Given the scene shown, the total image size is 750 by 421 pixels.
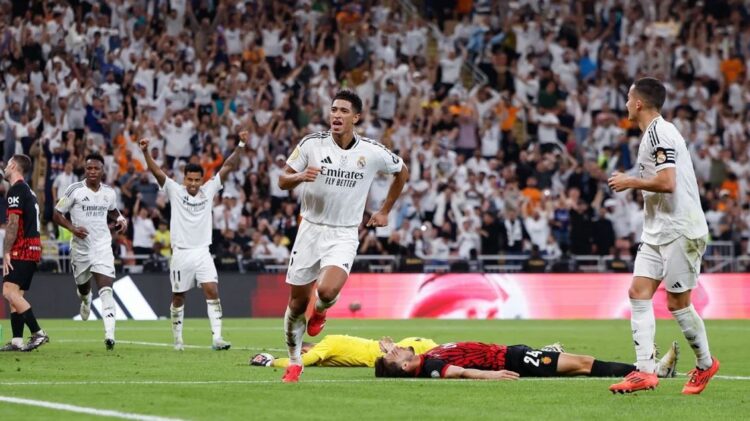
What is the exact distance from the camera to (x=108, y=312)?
1886 centimetres

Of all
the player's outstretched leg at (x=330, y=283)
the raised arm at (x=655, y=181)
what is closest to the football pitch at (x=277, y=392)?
the player's outstretched leg at (x=330, y=283)

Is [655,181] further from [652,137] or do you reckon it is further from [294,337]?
[294,337]

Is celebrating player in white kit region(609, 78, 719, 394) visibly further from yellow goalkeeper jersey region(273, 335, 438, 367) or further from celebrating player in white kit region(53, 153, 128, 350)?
celebrating player in white kit region(53, 153, 128, 350)

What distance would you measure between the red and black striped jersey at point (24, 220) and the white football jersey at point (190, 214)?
7.17ft

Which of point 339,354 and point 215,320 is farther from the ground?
point 339,354

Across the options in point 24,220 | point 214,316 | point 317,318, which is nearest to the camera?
point 317,318

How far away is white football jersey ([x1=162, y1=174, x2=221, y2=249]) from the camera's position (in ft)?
63.7

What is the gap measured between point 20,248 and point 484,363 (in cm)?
737

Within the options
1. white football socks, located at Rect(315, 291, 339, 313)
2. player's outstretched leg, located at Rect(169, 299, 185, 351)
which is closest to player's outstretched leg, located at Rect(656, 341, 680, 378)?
white football socks, located at Rect(315, 291, 339, 313)

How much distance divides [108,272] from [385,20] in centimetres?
1963

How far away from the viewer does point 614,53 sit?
39.6 metres

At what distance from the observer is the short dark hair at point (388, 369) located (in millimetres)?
13352

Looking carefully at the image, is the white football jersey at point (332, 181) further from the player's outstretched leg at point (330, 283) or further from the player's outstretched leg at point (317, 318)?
the player's outstretched leg at point (317, 318)

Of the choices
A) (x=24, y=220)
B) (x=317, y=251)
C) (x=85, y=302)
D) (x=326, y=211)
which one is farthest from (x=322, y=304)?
(x=85, y=302)
